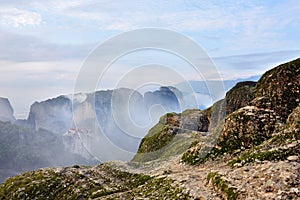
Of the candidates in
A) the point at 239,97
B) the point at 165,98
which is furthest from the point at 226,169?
the point at 239,97

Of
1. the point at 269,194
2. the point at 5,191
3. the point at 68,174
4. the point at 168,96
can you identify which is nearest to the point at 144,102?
the point at 168,96

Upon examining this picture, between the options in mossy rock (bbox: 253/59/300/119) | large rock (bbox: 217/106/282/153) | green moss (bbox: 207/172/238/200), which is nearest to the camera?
green moss (bbox: 207/172/238/200)

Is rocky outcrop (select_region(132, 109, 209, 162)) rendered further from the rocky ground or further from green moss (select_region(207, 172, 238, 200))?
green moss (select_region(207, 172, 238, 200))

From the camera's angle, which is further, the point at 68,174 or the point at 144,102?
the point at 144,102

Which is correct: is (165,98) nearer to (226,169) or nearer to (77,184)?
(77,184)

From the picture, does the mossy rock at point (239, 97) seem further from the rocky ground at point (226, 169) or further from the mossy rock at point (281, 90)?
the mossy rock at point (281, 90)

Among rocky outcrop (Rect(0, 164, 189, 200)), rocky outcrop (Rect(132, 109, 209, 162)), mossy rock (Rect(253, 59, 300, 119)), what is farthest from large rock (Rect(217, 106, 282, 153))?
rocky outcrop (Rect(132, 109, 209, 162))

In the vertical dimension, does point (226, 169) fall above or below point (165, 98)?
below

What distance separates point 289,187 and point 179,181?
43.7 feet

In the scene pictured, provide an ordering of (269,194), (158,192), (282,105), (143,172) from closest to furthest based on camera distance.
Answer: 1. (269,194)
2. (158,192)
3. (282,105)
4. (143,172)

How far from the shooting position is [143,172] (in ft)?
178

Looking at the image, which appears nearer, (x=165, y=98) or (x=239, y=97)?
(x=165, y=98)

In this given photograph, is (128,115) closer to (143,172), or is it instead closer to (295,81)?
(143,172)

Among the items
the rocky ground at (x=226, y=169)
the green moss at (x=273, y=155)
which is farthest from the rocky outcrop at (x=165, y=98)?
the green moss at (x=273, y=155)
